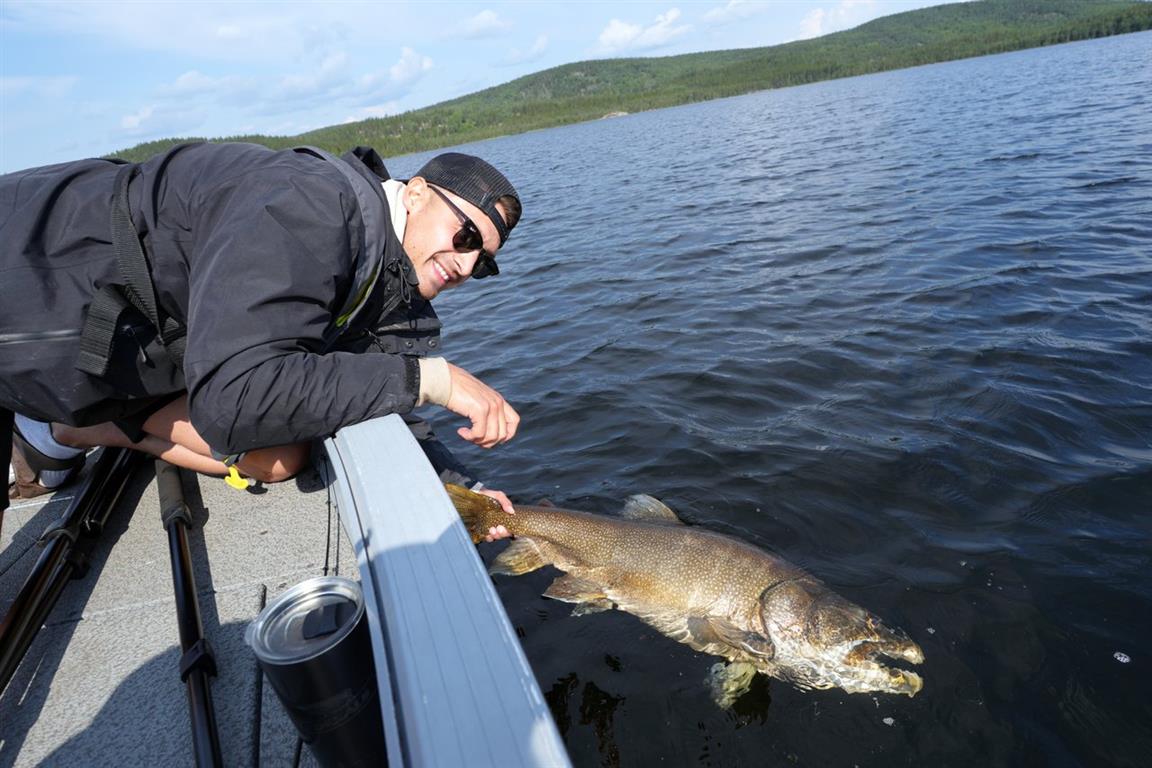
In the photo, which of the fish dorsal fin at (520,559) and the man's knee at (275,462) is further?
the fish dorsal fin at (520,559)

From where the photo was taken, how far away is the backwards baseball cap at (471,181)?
3160mm

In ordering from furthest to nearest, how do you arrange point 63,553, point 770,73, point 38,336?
point 770,73 → point 63,553 → point 38,336

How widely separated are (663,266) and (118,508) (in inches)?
396

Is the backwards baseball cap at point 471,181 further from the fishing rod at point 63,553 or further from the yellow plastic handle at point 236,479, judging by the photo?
the fishing rod at point 63,553

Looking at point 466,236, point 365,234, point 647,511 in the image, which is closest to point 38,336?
point 365,234

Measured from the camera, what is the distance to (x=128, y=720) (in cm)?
228

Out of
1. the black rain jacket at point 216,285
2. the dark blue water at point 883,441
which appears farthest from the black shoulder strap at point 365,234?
the dark blue water at point 883,441

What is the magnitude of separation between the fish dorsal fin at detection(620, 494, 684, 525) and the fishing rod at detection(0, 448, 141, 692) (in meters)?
3.16

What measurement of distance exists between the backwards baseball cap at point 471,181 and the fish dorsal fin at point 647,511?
2311 millimetres

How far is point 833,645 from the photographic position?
348cm

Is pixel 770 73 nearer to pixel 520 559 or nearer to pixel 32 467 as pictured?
pixel 520 559

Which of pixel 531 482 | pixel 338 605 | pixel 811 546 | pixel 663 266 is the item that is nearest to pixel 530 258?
pixel 663 266

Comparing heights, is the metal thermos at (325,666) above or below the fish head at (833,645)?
above

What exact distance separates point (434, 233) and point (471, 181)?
0.32m
